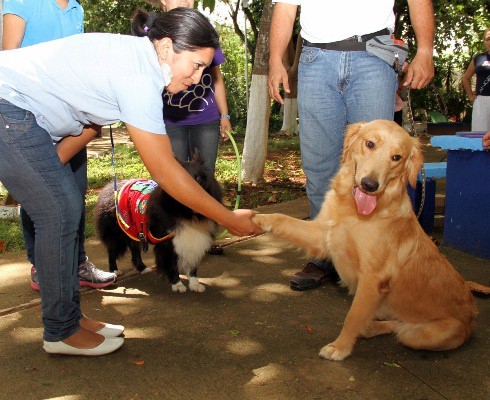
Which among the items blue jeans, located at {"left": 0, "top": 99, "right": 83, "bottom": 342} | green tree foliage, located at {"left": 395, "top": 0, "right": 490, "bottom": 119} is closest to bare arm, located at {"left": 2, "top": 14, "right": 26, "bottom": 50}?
blue jeans, located at {"left": 0, "top": 99, "right": 83, "bottom": 342}

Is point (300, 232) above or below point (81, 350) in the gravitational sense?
above

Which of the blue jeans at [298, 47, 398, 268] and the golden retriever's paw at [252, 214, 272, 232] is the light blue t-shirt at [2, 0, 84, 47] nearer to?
the blue jeans at [298, 47, 398, 268]

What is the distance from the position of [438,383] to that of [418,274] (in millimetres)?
637

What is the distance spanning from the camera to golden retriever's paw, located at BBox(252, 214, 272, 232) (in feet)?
11.4

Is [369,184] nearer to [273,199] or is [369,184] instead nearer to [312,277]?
[312,277]

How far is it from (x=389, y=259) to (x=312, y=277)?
1.08 meters

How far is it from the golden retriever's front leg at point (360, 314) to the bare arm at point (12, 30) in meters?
2.64

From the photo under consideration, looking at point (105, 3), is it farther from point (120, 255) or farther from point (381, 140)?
point (381, 140)

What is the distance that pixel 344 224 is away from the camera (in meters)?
3.36

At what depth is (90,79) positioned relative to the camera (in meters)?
2.63

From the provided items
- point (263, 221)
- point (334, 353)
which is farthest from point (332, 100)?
point (334, 353)

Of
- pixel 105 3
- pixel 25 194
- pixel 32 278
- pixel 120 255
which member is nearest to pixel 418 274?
pixel 25 194

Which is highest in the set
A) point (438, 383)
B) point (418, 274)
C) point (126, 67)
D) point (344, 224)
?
point (126, 67)

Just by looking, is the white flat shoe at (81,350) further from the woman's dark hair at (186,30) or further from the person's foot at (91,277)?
the woman's dark hair at (186,30)
